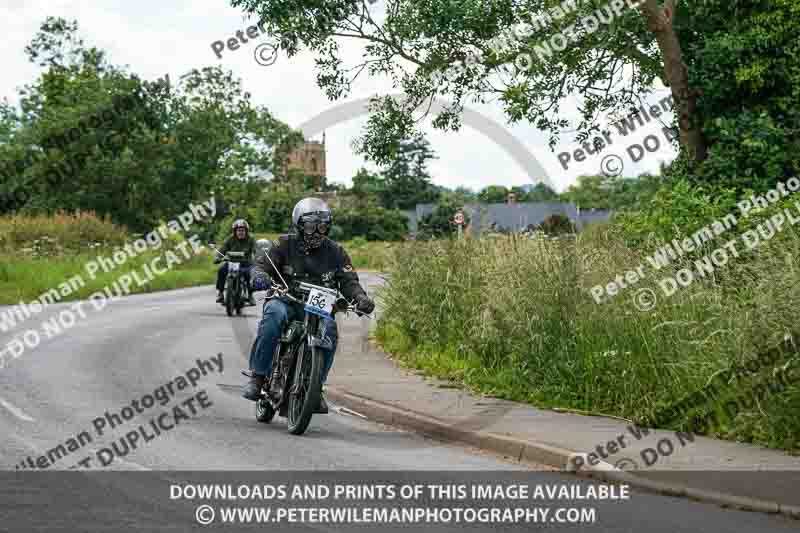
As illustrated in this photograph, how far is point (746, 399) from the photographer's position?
10062mm

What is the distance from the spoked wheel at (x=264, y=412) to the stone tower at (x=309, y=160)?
65486 mm

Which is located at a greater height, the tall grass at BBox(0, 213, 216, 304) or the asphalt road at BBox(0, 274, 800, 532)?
the tall grass at BBox(0, 213, 216, 304)

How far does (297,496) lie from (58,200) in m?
58.7

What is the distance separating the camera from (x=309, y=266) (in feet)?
36.3

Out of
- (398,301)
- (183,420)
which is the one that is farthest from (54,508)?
(398,301)

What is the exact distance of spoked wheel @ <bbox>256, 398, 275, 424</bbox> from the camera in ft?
37.1

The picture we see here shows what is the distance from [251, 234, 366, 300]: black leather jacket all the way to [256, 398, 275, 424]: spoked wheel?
1.23 metres

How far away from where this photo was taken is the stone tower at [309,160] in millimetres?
80075

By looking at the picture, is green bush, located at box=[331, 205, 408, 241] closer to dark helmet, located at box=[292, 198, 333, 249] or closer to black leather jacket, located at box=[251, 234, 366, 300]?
black leather jacket, located at box=[251, 234, 366, 300]

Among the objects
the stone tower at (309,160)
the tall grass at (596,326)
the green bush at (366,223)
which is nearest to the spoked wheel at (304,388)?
the tall grass at (596,326)

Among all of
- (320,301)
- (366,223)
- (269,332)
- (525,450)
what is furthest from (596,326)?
(366,223)

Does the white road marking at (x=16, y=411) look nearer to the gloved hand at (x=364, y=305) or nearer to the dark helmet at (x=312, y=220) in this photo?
the dark helmet at (x=312, y=220)

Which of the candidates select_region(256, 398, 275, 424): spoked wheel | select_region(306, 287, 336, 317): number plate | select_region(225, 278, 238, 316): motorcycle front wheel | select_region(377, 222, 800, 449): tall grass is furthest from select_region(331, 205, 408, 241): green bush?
select_region(306, 287, 336, 317): number plate

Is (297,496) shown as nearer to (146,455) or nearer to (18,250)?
(146,455)
